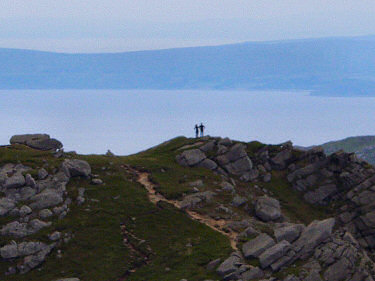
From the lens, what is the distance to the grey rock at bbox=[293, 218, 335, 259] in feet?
149

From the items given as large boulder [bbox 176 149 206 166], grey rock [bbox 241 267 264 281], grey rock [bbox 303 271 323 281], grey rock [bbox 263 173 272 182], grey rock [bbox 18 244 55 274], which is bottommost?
grey rock [bbox 303 271 323 281]

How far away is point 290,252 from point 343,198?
31590mm

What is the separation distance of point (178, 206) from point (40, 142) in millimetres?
28815

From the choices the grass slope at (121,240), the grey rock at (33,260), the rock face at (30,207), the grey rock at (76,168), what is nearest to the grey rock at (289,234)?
the grass slope at (121,240)

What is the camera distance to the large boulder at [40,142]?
3113 inches

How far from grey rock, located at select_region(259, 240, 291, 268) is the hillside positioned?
13 centimetres

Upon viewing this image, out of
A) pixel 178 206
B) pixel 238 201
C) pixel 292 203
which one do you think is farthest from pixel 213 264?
pixel 292 203

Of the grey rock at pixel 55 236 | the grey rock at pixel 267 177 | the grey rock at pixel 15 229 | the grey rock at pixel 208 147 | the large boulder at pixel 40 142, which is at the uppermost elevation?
the large boulder at pixel 40 142

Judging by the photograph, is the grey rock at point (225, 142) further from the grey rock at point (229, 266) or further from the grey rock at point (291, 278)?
the grey rock at point (291, 278)

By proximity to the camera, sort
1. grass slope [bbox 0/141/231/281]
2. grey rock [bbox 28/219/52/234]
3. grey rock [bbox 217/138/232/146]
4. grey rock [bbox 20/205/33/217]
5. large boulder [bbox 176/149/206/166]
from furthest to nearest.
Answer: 1. grey rock [bbox 217/138/232/146]
2. large boulder [bbox 176/149/206/166]
3. grey rock [bbox 20/205/33/217]
4. grey rock [bbox 28/219/52/234]
5. grass slope [bbox 0/141/231/281]

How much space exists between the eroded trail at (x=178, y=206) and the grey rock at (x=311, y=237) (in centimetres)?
633

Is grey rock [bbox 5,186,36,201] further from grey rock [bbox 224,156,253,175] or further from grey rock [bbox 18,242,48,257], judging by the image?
grey rock [bbox 224,156,253,175]

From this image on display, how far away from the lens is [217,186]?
6912 centimetres

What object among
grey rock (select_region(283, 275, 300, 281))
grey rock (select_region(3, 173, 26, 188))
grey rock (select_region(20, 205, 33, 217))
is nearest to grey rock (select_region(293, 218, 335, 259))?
grey rock (select_region(283, 275, 300, 281))
